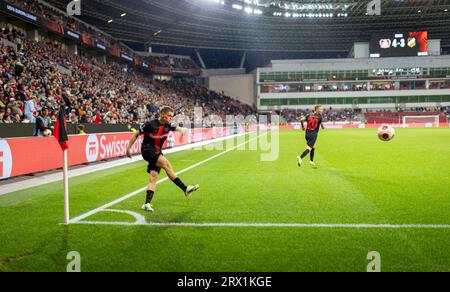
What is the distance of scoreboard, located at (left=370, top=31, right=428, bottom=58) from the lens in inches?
2825

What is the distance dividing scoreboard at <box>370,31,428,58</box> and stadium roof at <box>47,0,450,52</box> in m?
1.40

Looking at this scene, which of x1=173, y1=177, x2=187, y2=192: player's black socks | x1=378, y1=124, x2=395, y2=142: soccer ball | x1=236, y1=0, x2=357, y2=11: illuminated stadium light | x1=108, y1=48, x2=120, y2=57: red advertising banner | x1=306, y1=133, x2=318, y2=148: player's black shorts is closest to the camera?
x1=173, y1=177, x2=187, y2=192: player's black socks

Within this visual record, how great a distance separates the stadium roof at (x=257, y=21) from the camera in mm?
51875

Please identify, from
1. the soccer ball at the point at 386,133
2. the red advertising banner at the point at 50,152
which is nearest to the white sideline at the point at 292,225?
the red advertising banner at the point at 50,152

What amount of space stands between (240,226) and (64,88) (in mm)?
23519

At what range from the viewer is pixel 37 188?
32.4 feet

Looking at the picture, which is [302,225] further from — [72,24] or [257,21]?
[257,21]

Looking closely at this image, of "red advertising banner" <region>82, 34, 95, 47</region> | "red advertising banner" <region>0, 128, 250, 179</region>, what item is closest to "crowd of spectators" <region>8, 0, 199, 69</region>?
"red advertising banner" <region>82, 34, 95, 47</region>

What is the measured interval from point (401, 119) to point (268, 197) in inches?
2838

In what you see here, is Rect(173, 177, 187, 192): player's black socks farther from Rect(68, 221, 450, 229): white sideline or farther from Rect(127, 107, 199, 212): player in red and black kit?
Rect(68, 221, 450, 229): white sideline

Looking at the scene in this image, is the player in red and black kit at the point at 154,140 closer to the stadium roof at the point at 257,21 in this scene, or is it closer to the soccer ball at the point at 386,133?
the soccer ball at the point at 386,133

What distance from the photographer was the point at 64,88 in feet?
85.9
